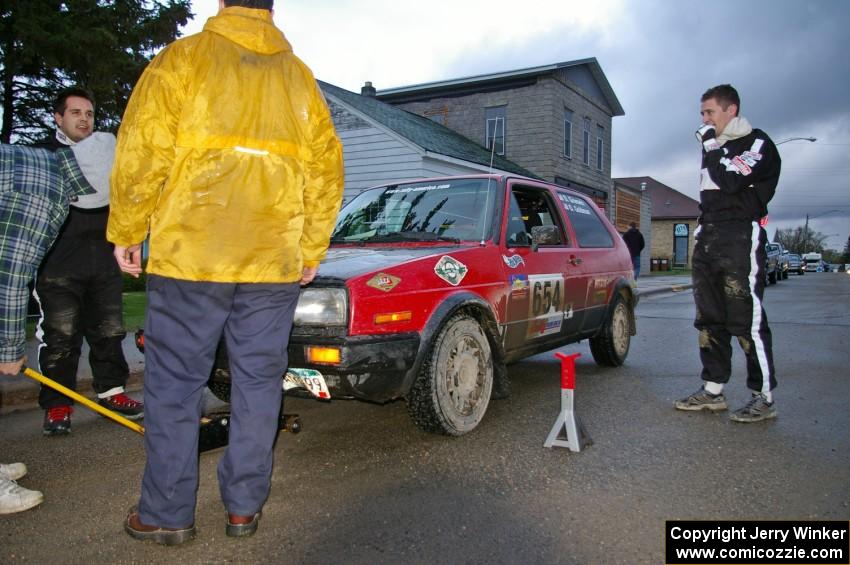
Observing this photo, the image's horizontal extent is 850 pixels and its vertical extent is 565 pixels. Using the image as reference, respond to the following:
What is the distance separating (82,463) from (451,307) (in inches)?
83.6

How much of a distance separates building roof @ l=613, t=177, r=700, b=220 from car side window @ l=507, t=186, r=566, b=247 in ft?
144

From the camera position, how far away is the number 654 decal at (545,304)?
436 cm

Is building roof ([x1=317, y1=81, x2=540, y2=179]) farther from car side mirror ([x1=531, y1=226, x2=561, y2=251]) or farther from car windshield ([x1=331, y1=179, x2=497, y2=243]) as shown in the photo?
car side mirror ([x1=531, y1=226, x2=561, y2=251])

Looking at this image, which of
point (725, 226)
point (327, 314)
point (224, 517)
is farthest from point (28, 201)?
point (725, 226)

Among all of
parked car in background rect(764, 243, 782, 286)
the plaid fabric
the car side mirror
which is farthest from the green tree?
parked car in background rect(764, 243, 782, 286)

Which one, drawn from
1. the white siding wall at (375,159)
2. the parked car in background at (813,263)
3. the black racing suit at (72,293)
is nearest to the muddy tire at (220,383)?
the black racing suit at (72,293)

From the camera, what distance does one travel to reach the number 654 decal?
4.36 m

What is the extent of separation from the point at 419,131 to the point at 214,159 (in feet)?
49.1

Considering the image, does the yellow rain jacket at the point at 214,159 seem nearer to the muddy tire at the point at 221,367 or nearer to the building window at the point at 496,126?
the muddy tire at the point at 221,367

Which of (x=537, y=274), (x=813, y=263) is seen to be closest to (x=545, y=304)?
(x=537, y=274)

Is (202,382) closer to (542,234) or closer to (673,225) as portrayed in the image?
(542,234)

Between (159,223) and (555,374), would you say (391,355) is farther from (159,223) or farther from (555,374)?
(555,374)

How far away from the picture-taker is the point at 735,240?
13.5 ft

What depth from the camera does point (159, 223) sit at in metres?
2.26
